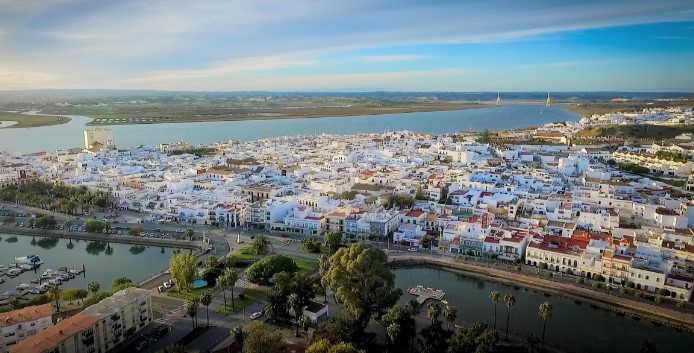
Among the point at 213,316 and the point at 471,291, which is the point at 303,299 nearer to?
the point at 213,316

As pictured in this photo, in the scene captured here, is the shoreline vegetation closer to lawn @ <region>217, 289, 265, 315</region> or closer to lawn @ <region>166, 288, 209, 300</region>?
lawn @ <region>166, 288, 209, 300</region>

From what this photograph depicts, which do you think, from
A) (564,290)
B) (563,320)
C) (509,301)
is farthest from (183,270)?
(564,290)

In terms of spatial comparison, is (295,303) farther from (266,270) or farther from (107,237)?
(107,237)

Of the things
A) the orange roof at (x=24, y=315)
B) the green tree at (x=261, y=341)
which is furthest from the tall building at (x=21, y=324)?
the green tree at (x=261, y=341)

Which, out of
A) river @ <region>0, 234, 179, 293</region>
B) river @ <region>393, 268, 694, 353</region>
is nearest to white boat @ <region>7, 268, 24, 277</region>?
river @ <region>0, 234, 179, 293</region>

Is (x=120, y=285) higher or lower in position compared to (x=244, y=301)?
higher

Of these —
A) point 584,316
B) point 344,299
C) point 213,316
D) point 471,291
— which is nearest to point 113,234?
point 213,316
